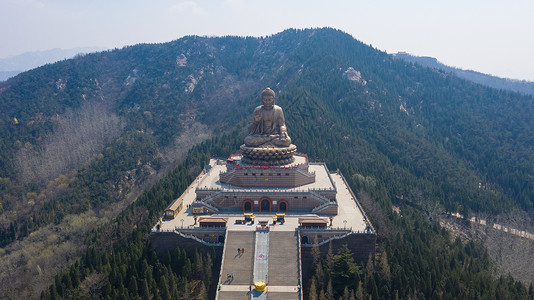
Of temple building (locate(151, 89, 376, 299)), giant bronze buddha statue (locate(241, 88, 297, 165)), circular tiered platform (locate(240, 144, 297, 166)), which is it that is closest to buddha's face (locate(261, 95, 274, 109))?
giant bronze buddha statue (locate(241, 88, 297, 165))

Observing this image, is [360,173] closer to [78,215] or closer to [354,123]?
[354,123]

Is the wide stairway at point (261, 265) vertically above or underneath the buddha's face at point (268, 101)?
underneath

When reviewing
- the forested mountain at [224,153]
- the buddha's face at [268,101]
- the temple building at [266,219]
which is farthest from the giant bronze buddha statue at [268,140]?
the forested mountain at [224,153]

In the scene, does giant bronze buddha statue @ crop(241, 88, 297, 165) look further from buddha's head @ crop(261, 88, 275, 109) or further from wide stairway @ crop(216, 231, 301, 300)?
wide stairway @ crop(216, 231, 301, 300)

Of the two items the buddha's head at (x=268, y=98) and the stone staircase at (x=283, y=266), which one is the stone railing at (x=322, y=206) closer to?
the stone staircase at (x=283, y=266)

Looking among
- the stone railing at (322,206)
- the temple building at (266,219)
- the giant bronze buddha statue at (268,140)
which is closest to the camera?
the temple building at (266,219)

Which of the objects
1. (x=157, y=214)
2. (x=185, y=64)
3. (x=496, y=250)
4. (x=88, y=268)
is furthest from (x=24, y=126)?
(x=496, y=250)
